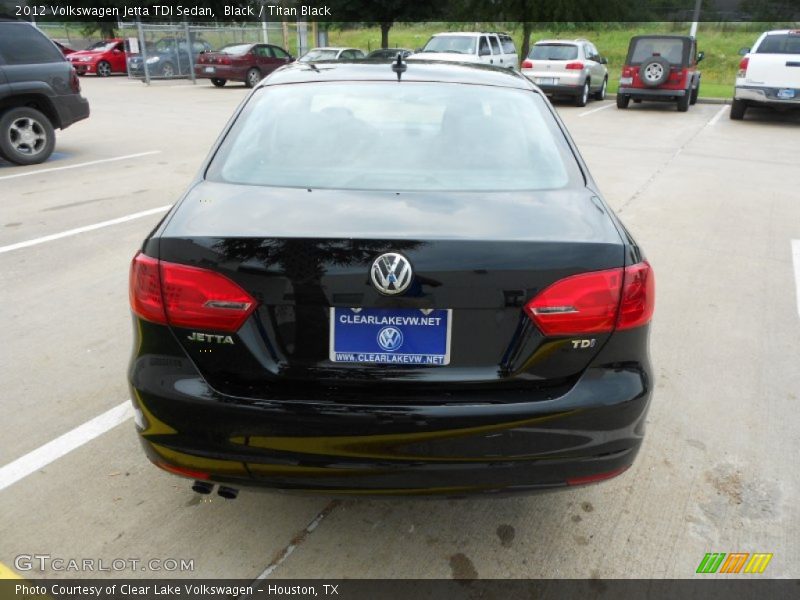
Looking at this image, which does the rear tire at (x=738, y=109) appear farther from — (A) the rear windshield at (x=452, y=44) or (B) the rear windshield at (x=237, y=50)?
(B) the rear windshield at (x=237, y=50)

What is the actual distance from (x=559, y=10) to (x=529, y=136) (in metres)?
29.0

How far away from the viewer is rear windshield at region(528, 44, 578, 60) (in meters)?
18.2

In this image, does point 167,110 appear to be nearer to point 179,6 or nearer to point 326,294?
point 326,294

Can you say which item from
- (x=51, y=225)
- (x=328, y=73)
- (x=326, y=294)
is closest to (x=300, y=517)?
(x=326, y=294)

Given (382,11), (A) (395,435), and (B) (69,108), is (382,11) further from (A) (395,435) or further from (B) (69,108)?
(A) (395,435)

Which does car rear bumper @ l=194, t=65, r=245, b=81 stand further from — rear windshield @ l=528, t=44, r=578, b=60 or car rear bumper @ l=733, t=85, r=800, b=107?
car rear bumper @ l=733, t=85, r=800, b=107

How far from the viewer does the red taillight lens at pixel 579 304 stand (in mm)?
2041

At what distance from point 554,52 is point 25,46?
535 inches

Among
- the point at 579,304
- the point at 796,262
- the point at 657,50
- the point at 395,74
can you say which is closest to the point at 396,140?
the point at 395,74

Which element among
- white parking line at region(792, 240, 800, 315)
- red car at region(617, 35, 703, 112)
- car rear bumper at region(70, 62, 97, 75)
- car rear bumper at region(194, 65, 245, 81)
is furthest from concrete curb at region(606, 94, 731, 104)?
car rear bumper at region(70, 62, 97, 75)

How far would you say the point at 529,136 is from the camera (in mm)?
2936

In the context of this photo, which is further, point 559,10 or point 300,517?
point 559,10

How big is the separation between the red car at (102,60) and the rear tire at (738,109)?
80.4 feet

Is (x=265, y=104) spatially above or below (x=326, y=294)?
above
